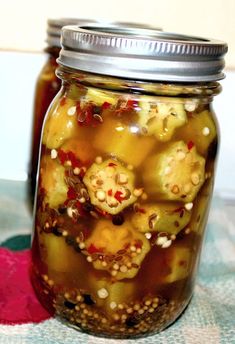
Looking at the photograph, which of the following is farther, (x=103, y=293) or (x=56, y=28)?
(x=56, y=28)

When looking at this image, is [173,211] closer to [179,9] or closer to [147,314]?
[147,314]

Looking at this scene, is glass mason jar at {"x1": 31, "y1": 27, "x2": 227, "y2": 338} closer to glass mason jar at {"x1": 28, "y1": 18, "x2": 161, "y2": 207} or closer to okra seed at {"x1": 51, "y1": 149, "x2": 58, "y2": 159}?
okra seed at {"x1": 51, "y1": 149, "x2": 58, "y2": 159}

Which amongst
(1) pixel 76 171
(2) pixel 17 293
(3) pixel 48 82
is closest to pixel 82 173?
(1) pixel 76 171

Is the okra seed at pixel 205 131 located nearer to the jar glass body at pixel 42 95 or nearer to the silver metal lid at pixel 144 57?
the silver metal lid at pixel 144 57

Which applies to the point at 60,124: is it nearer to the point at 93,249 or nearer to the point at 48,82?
the point at 93,249

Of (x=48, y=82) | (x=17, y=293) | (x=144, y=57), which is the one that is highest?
(x=144, y=57)

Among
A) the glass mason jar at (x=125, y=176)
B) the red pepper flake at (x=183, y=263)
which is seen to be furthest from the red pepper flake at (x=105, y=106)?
the red pepper flake at (x=183, y=263)

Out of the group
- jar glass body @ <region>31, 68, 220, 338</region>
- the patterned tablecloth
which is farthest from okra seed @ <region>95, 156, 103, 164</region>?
the patterned tablecloth
